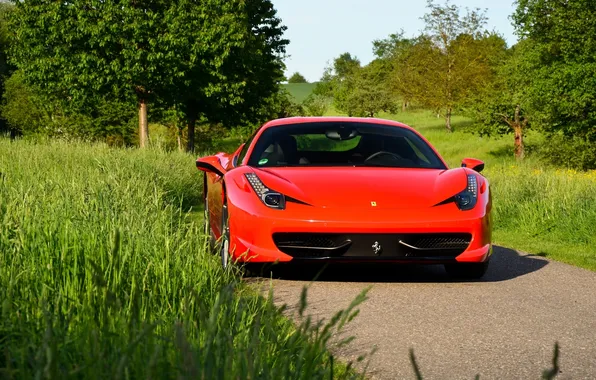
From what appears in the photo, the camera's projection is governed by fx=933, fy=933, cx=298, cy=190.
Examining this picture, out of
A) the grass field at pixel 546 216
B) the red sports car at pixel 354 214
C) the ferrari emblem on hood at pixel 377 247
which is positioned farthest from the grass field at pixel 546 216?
the ferrari emblem on hood at pixel 377 247

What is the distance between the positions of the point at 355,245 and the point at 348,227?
157 millimetres

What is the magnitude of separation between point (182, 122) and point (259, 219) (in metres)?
40.3

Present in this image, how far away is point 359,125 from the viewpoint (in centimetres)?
870

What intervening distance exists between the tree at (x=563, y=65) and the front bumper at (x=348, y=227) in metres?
Result: 32.9

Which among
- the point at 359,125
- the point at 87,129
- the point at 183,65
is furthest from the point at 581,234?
the point at 87,129

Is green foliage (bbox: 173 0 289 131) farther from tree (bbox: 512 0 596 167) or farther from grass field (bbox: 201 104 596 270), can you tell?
grass field (bbox: 201 104 596 270)

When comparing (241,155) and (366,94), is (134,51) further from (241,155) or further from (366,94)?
(366,94)

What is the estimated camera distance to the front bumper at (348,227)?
22.7 ft

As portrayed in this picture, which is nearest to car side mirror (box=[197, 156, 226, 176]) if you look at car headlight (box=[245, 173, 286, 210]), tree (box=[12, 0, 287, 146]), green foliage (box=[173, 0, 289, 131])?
car headlight (box=[245, 173, 286, 210])

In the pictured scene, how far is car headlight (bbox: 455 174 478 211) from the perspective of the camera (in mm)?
7292

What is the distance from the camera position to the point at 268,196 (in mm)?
7148

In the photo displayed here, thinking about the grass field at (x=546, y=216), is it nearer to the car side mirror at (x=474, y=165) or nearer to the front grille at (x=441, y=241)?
the car side mirror at (x=474, y=165)

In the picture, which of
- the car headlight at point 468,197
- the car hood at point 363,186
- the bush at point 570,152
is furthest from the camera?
the bush at point 570,152

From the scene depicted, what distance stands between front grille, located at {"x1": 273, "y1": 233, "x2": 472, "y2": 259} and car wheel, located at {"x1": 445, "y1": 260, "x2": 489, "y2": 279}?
0.59 metres
